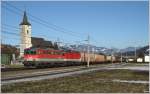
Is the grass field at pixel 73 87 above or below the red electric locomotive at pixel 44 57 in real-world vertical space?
below

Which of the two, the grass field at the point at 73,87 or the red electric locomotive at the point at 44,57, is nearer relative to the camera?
the grass field at the point at 73,87

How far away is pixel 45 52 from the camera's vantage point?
180ft

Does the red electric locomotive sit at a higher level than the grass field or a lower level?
higher

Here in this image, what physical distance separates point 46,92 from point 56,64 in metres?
45.1

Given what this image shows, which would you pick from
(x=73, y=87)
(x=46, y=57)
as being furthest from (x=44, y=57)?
(x=73, y=87)

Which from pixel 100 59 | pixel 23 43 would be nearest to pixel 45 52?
pixel 100 59

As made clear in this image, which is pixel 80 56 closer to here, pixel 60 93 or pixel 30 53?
pixel 30 53

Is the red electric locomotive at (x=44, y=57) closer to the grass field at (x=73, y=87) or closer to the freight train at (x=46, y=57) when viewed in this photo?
the freight train at (x=46, y=57)

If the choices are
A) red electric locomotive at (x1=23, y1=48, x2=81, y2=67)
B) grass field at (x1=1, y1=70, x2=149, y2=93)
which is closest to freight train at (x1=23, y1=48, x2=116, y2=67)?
red electric locomotive at (x1=23, y1=48, x2=81, y2=67)

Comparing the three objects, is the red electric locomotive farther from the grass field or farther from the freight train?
the grass field

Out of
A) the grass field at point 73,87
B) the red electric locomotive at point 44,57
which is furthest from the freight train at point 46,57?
the grass field at point 73,87

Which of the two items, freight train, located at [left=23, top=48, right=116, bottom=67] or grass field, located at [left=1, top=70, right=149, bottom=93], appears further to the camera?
freight train, located at [left=23, top=48, right=116, bottom=67]

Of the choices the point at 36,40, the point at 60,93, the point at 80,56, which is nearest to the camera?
the point at 60,93

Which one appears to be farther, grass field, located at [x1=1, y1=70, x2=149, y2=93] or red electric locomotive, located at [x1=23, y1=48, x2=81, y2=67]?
red electric locomotive, located at [x1=23, y1=48, x2=81, y2=67]
